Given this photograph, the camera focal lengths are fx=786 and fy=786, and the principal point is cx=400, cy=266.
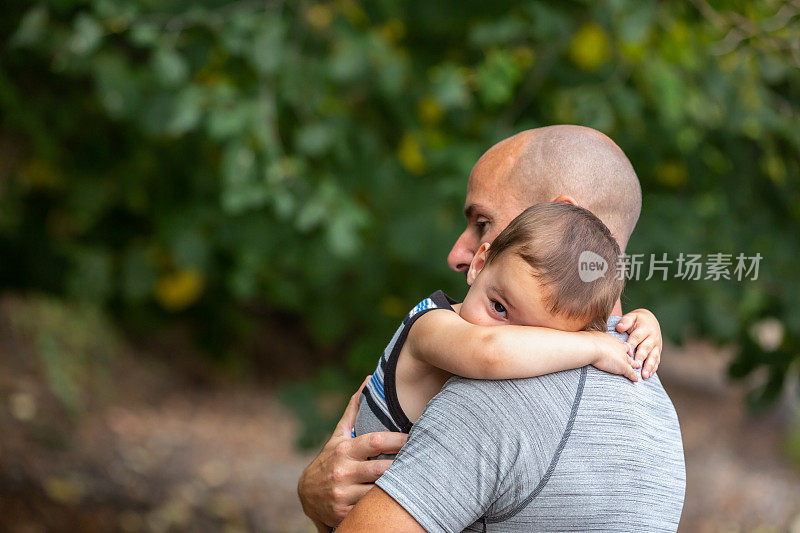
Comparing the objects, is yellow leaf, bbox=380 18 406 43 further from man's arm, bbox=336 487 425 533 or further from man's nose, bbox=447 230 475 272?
man's arm, bbox=336 487 425 533

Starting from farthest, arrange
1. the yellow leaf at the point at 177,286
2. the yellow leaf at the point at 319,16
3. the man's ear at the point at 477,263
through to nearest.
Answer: the yellow leaf at the point at 177,286 → the yellow leaf at the point at 319,16 → the man's ear at the point at 477,263

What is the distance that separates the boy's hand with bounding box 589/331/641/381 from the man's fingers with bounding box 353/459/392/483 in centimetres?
35

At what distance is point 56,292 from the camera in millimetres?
4684

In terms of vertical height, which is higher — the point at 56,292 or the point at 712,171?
the point at 56,292

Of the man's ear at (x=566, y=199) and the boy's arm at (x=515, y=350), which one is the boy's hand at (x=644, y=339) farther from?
the man's ear at (x=566, y=199)

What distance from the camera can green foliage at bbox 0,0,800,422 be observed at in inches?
98.9

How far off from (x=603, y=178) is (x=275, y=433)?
15.6ft

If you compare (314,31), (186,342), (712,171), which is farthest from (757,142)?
(186,342)

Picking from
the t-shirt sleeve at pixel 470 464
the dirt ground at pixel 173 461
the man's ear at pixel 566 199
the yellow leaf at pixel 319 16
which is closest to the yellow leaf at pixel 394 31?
the yellow leaf at pixel 319 16

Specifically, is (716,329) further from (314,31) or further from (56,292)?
(56,292)

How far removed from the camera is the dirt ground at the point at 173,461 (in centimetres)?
443

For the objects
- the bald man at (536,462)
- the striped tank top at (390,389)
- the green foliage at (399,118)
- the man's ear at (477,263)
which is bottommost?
the bald man at (536,462)

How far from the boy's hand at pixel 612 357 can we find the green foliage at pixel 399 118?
4.79ft

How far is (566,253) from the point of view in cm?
109
